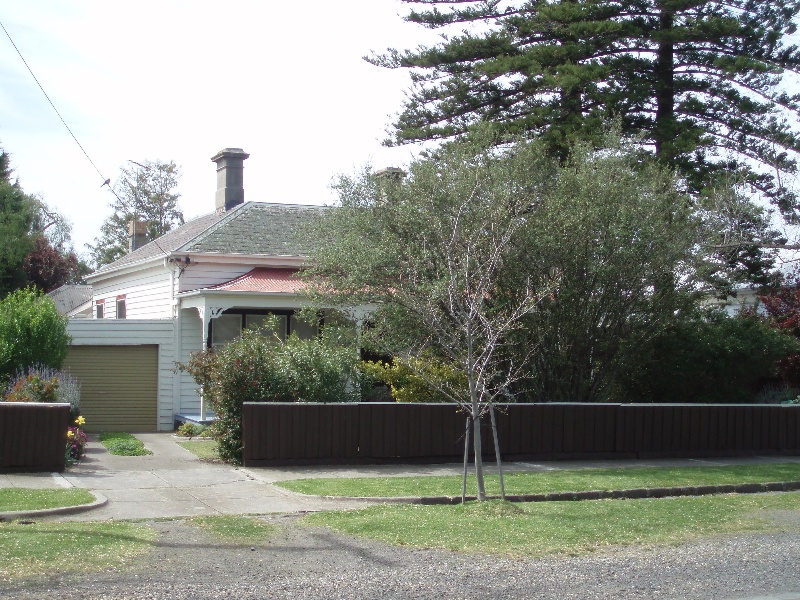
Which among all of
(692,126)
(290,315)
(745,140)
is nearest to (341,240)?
(290,315)

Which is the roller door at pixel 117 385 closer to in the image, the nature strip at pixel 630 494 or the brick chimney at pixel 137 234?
the nature strip at pixel 630 494

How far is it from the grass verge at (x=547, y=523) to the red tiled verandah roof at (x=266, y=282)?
9437 mm

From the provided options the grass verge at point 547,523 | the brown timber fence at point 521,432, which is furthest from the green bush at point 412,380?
the grass verge at point 547,523

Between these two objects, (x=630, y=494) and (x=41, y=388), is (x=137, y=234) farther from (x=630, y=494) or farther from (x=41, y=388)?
(x=630, y=494)

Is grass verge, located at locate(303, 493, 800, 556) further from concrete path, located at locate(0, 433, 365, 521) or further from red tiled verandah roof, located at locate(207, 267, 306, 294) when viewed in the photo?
red tiled verandah roof, located at locate(207, 267, 306, 294)

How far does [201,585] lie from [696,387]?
16.5 metres

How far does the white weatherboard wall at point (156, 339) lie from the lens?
68.2ft

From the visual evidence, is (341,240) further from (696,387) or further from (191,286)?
(696,387)

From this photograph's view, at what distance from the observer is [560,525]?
9.96 meters

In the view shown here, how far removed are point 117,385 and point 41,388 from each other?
5942 mm

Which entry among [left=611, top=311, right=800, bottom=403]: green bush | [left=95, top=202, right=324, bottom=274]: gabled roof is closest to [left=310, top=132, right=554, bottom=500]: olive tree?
[left=95, top=202, right=324, bottom=274]: gabled roof

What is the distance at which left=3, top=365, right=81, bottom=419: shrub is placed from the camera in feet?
48.7

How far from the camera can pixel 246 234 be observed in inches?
924

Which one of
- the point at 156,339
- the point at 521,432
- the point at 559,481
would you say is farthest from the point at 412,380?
the point at 156,339
